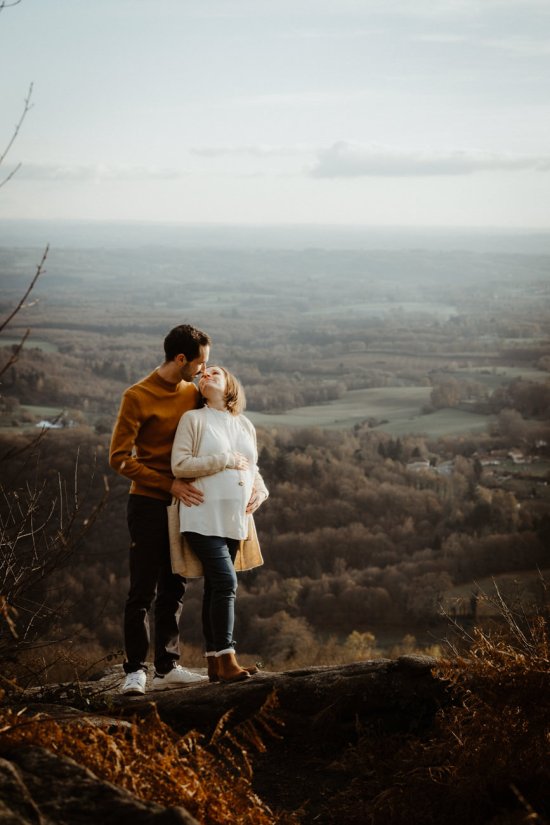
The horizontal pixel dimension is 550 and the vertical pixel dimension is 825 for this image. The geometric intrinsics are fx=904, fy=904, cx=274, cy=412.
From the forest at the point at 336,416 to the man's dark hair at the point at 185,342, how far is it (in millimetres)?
1236

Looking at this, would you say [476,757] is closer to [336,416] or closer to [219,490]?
[219,490]

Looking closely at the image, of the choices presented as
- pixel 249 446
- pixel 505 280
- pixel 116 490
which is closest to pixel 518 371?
pixel 505 280

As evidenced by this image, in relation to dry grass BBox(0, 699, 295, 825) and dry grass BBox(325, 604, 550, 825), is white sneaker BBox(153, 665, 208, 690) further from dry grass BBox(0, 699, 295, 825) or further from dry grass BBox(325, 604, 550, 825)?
dry grass BBox(0, 699, 295, 825)

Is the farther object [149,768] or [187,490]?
[187,490]

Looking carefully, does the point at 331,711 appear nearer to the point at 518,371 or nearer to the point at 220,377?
the point at 220,377

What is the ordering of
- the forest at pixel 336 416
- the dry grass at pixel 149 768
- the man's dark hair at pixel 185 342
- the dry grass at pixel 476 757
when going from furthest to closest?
the forest at pixel 336 416
the man's dark hair at pixel 185 342
the dry grass at pixel 476 757
the dry grass at pixel 149 768

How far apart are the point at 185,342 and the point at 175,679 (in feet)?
6.66

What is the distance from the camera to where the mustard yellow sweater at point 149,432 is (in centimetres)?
500

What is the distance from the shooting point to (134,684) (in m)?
5.20

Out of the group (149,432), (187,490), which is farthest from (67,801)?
(149,432)

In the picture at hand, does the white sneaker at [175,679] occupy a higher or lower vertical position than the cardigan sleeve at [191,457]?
lower

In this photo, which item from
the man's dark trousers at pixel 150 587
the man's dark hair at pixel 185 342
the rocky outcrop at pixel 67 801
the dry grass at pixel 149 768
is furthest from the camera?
the man's dark trousers at pixel 150 587

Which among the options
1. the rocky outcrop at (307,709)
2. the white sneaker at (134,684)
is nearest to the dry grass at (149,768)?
the rocky outcrop at (307,709)

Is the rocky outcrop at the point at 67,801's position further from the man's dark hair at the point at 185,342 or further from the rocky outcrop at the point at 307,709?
the man's dark hair at the point at 185,342
